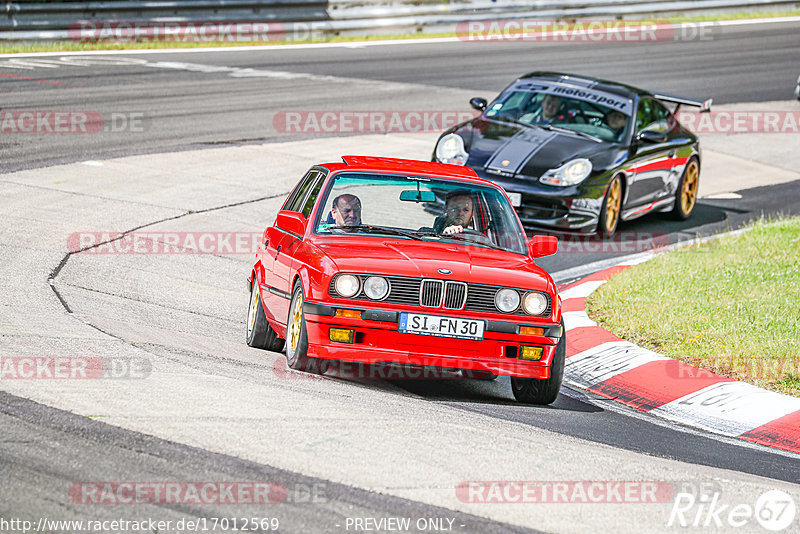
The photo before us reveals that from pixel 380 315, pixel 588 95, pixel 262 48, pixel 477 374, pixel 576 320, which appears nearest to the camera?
pixel 380 315

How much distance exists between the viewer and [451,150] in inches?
492

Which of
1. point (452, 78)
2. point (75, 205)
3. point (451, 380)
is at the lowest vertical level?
point (451, 380)

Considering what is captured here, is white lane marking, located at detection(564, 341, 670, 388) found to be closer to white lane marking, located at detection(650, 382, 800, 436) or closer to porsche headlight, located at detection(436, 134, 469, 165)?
white lane marking, located at detection(650, 382, 800, 436)

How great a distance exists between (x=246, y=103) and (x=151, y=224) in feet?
25.3

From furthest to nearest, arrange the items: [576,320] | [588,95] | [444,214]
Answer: [588,95], [576,320], [444,214]

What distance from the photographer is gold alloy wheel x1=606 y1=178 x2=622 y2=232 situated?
12.5m

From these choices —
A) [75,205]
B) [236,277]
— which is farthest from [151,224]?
[236,277]

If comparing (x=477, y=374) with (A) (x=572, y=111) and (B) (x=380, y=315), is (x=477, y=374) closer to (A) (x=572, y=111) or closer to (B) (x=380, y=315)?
(B) (x=380, y=315)

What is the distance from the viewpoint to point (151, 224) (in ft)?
37.3

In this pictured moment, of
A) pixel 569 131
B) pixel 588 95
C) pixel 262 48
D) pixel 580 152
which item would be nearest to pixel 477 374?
pixel 580 152

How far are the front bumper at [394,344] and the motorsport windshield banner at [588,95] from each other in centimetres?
702

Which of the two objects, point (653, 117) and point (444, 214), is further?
point (653, 117)

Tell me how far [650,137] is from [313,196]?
594cm

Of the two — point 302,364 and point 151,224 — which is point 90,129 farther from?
point 302,364
